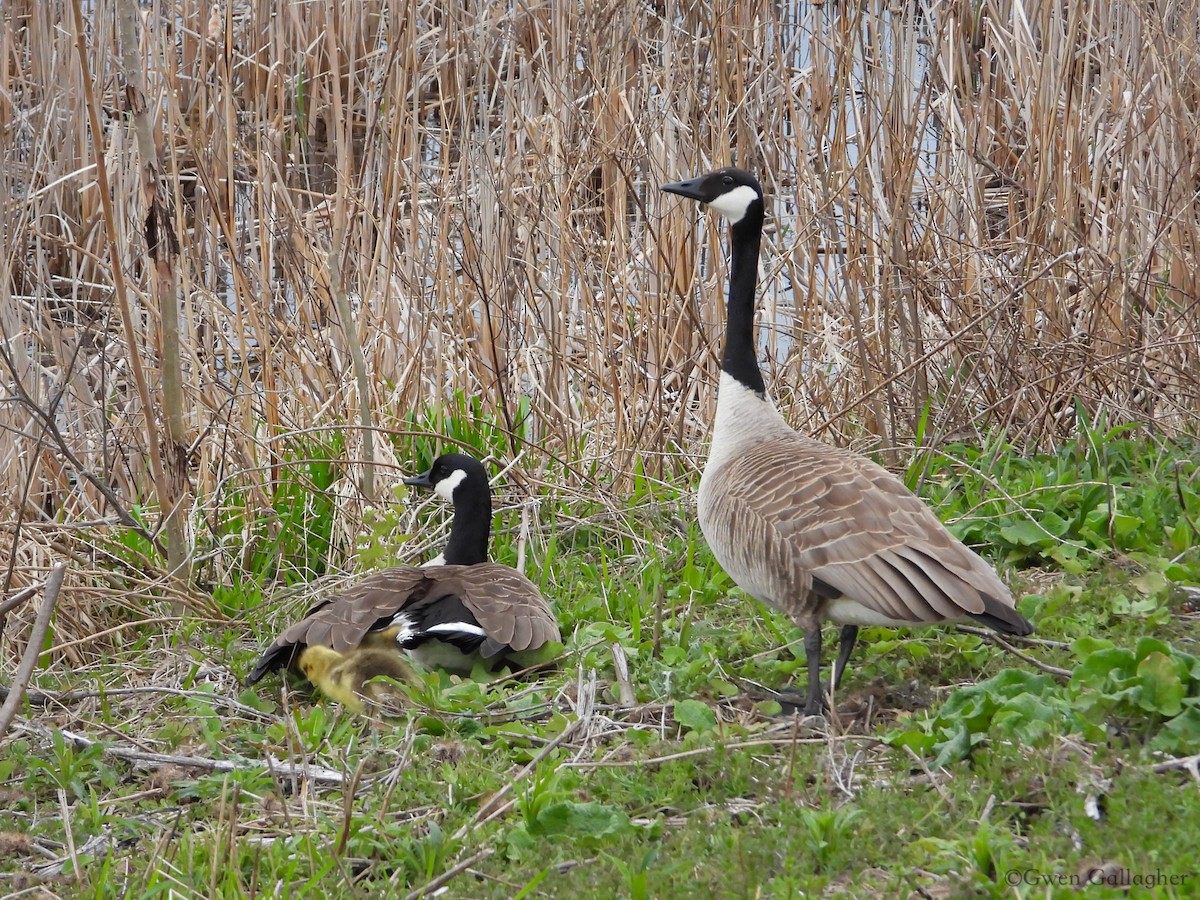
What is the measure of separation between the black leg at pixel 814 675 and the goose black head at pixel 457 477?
173 cm

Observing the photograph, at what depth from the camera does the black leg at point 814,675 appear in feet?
12.0

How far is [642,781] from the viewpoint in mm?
3338

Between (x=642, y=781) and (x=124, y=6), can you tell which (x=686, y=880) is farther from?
(x=124, y=6)

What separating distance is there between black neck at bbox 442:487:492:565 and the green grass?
1.07 feet

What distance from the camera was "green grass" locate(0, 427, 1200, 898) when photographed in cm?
279

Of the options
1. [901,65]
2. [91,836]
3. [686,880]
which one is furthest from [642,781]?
[901,65]

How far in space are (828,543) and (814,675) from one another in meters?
0.38

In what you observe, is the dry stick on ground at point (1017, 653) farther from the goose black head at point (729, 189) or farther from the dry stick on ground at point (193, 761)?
the dry stick on ground at point (193, 761)

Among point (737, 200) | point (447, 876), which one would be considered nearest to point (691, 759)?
point (447, 876)

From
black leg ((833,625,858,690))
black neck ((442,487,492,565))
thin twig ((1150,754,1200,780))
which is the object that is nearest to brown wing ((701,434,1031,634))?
black leg ((833,625,858,690))

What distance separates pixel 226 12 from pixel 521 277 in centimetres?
204

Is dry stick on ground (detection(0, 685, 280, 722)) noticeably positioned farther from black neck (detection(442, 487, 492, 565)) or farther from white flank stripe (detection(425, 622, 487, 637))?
black neck (detection(442, 487, 492, 565))

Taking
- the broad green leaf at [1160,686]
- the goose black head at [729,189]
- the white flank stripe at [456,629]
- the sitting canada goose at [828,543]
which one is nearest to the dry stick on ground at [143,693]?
the white flank stripe at [456,629]

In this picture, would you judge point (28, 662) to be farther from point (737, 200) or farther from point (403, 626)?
point (737, 200)
